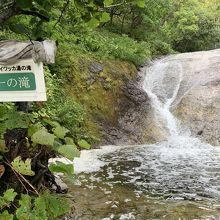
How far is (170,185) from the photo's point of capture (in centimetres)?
706

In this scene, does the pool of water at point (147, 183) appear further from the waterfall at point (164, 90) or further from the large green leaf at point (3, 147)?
the large green leaf at point (3, 147)

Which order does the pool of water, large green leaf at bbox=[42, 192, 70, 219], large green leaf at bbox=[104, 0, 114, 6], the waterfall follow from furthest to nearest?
the waterfall, the pool of water, large green leaf at bbox=[42, 192, 70, 219], large green leaf at bbox=[104, 0, 114, 6]

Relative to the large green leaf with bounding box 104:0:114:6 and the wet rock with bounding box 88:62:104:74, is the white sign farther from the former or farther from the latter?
the wet rock with bounding box 88:62:104:74

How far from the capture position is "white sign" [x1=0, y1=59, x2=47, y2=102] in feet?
9.34

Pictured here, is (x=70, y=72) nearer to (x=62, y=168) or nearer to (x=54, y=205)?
(x=54, y=205)

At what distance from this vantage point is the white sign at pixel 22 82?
2.85 metres

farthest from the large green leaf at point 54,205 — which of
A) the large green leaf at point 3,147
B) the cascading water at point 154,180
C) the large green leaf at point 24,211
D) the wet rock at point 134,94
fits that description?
the wet rock at point 134,94

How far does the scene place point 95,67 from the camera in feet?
40.5

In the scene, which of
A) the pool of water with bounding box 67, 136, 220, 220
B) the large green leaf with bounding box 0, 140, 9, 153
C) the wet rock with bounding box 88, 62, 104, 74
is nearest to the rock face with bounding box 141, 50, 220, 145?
the pool of water with bounding box 67, 136, 220, 220

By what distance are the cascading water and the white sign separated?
2.83 meters

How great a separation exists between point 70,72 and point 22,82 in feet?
29.1

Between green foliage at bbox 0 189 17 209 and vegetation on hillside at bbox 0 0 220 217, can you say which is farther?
green foliage at bbox 0 189 17 209

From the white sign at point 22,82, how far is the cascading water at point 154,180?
2.83m

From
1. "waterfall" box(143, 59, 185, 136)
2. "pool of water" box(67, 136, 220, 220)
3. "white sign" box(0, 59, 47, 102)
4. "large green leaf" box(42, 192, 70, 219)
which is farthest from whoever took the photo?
"waterfall" box(143, 59, 185, 136)
